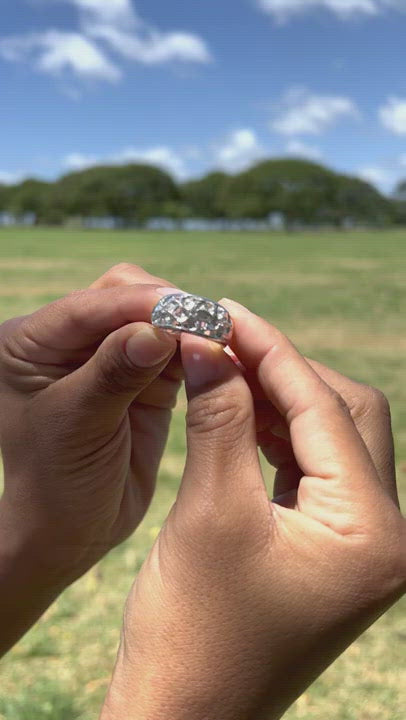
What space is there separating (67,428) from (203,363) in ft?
1.55

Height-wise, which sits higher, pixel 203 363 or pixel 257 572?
pixel 203 363

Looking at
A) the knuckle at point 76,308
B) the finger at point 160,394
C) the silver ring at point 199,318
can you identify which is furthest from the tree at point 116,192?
the silver ring at point 199,318

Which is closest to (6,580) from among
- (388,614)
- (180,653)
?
(180,653)

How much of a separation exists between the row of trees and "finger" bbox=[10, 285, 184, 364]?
283 ft

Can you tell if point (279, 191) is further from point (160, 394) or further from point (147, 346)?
point (147, 346)

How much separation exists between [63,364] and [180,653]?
73 cm

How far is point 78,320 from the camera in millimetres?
1515

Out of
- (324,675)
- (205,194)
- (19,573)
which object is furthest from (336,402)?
(205,194)

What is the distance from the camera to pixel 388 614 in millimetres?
2953

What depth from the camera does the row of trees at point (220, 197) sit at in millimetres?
88938

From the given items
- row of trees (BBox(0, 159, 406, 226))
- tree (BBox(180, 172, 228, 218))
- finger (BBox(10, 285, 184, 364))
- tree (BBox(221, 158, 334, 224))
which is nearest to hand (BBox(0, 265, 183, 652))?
finger (BBox(10, 285, 184, 364))

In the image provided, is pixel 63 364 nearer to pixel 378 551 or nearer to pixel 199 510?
pixel 199 510

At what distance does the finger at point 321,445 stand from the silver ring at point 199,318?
0.09m

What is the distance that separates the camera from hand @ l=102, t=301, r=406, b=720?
1.10m
